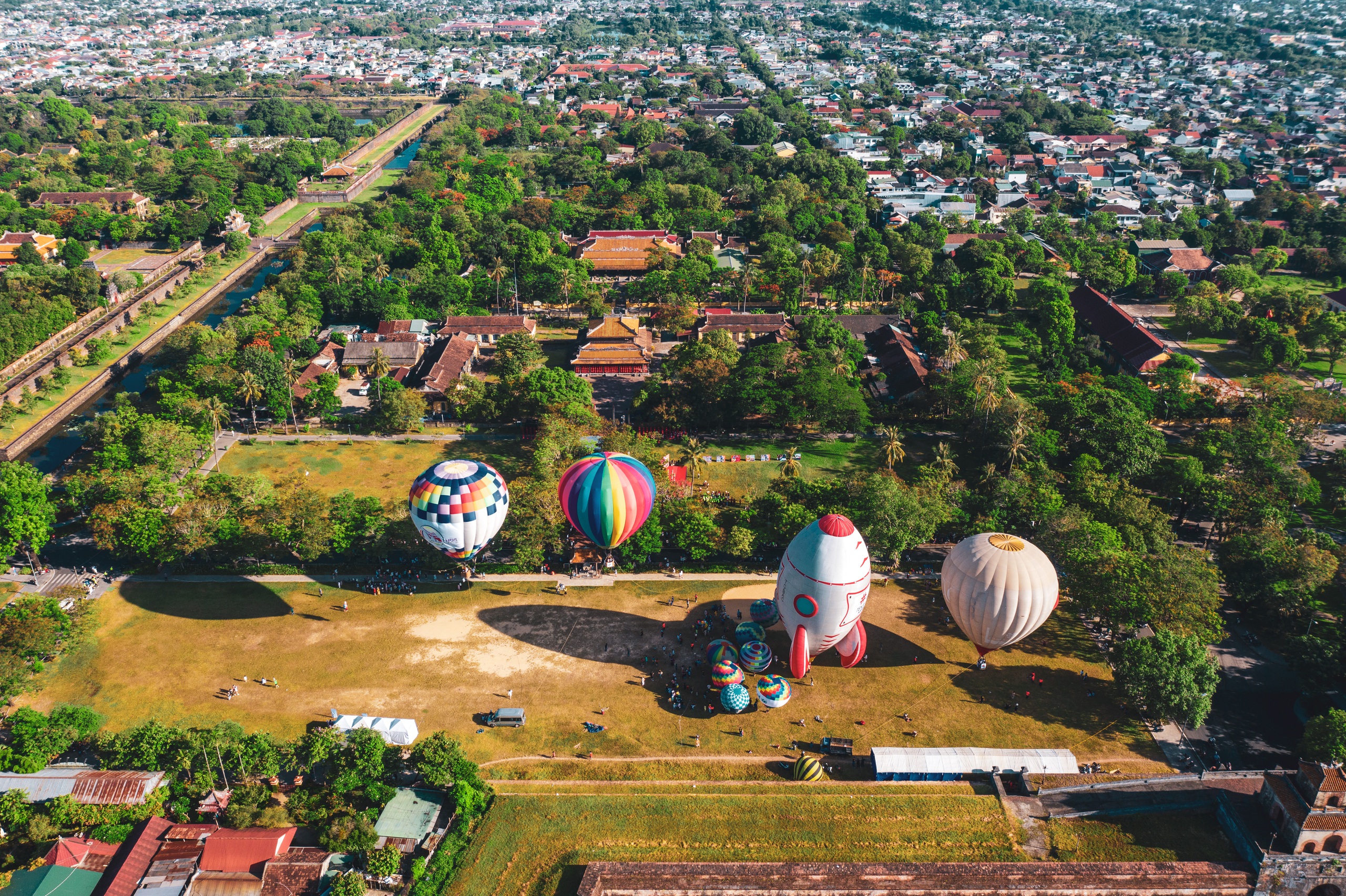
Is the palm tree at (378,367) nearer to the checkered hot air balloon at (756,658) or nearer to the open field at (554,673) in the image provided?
the open field at (554,673)

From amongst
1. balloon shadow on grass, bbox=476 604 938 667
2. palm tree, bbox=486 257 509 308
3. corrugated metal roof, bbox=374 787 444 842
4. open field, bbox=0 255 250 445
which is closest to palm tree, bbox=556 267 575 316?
palm tree, bbox=486 257 509 308

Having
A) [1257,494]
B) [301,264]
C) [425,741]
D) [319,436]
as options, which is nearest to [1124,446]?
[1257,494]

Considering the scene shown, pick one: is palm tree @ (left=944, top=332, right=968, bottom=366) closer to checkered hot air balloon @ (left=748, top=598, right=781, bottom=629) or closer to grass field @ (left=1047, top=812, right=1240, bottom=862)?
checkered hot air balloon @ (left=748, top=598, right=781, bottom=629)

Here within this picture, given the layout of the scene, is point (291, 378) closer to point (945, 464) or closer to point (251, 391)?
point (251, 391)

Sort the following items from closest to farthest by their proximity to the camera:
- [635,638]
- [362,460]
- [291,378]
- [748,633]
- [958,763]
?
[958,763] < [748,633] < [635,638] < [362,460] < [291,378]

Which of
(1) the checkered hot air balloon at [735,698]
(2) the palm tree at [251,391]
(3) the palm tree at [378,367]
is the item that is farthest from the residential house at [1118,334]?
(2) the palm tree at [251,391]

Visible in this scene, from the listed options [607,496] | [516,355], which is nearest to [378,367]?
[516,355]

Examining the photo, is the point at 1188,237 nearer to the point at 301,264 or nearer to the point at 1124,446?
the point at 1124,446
